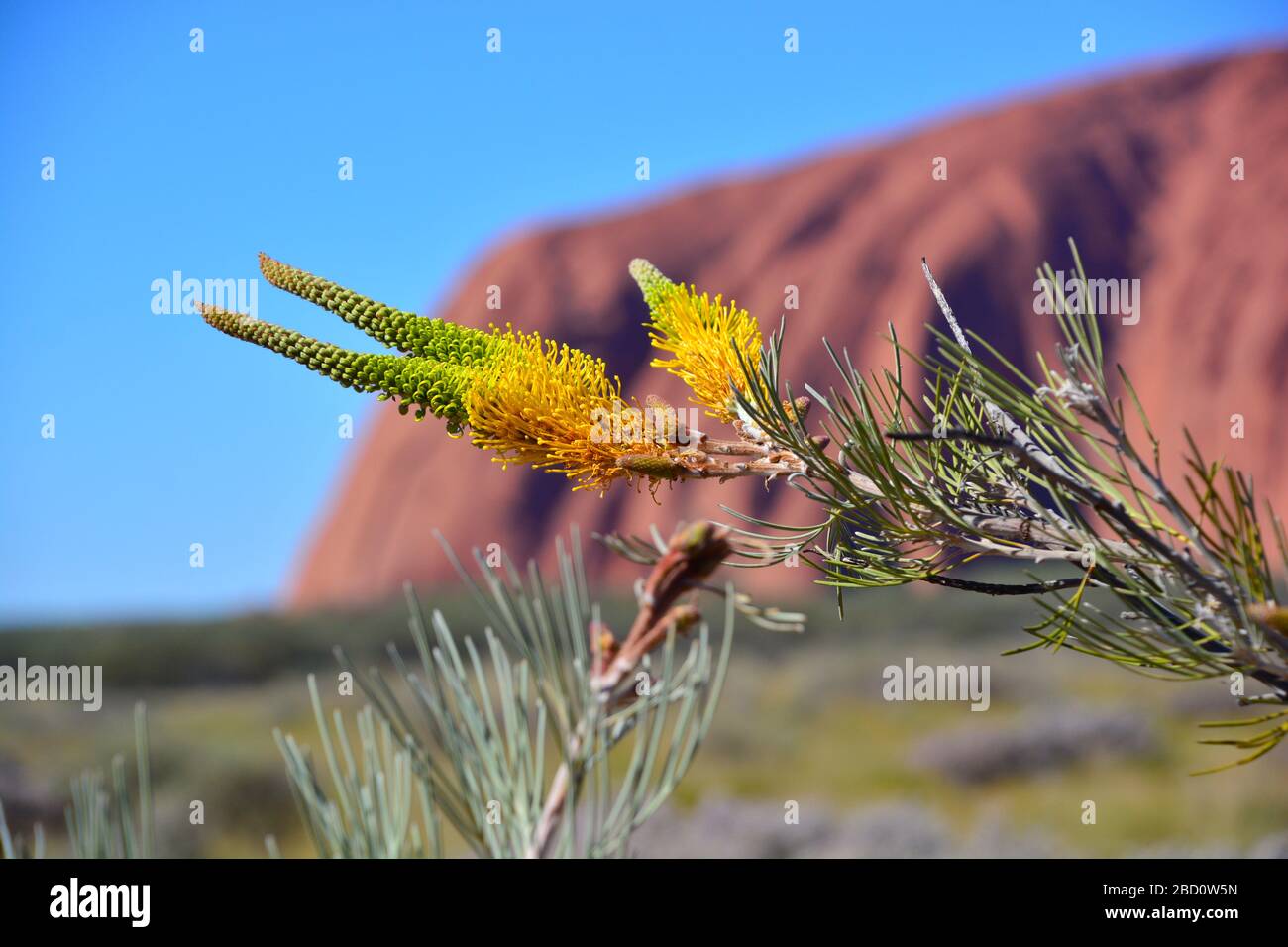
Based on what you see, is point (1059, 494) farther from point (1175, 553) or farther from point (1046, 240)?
point (1046, 240)

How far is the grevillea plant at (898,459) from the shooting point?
64 centimetres

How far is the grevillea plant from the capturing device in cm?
64

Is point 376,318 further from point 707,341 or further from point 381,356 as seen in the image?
point 707,341

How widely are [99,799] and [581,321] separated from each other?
27989mm

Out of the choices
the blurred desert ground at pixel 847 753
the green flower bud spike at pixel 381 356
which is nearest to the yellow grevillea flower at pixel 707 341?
the green flower bud spike at pixel 381 356

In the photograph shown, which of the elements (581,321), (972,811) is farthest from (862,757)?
(581,321)

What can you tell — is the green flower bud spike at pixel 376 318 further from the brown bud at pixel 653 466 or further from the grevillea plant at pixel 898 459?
the brown bud at pixel 653 466

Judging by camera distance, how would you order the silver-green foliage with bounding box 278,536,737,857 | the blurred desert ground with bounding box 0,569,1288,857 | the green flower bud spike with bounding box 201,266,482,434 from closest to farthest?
the green flower bud spike with bounding box 201,266,482,434
the silver-green foliage with bounding box 278,536,737,857
the blurred desert ground with bounding box 0,569,1288,857

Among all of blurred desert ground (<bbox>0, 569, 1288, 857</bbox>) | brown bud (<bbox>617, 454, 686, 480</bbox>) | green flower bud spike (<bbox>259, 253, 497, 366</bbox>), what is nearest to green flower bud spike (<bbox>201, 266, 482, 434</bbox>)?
green flower bud spike (<bbox>259, 253, 497, 366</bbox>)

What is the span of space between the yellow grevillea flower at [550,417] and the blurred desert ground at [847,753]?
23.1 feet

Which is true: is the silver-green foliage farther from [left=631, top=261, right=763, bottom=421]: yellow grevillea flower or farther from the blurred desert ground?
the blurred desert ground

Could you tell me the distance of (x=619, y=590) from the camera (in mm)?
23156

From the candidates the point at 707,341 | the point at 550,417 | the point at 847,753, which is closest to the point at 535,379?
the point at 550,417

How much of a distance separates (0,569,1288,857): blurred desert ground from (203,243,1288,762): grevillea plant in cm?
694
